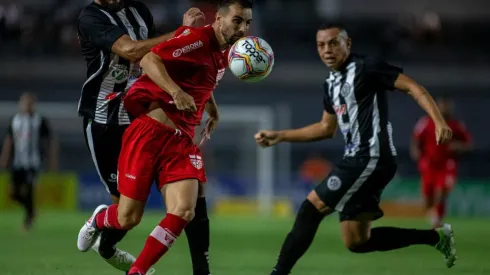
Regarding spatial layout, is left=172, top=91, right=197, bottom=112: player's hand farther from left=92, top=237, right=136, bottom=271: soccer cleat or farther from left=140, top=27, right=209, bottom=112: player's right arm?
left=92, top=237, right=136, bottom=271: soccer cleat

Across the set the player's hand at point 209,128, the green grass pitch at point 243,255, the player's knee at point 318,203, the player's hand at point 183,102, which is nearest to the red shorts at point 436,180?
the green grass pitch at point 243,255

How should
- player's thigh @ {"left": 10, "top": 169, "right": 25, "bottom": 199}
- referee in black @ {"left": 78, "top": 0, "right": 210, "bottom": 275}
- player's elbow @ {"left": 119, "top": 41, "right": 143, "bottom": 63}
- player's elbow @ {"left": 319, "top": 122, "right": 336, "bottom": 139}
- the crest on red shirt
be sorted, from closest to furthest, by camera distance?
1. the crest on red shirt
2. player's elbow @ {"left": 119, "top": 41, "right": 143, "bottom": 63}
3. referee in black @ {"left": 78, "top": 0, "right": 210, "bottom": 275}
4. player's elbow @ {"left": 319, "top": 122, "right": 336, "bottom": 139}
5. player's thigh @ {"left": 10, "top": 169, "right": 25, "bottom": 199}

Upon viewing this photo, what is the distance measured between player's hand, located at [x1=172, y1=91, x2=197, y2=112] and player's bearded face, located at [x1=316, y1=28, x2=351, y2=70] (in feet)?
6.04

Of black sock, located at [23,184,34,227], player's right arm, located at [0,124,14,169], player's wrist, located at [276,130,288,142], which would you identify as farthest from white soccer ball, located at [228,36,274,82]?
player's right arm, located at [0,124,14,169]

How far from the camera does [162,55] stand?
6.04m

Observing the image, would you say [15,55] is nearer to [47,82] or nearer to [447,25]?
[47,82]

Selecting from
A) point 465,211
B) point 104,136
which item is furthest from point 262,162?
point 104,136

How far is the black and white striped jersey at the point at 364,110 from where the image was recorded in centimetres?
712

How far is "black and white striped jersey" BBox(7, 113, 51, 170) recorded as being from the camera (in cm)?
1557

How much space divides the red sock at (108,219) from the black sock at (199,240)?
19.6 inches

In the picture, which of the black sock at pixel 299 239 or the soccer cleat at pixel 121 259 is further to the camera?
the soccer cleat at pixel 121 259

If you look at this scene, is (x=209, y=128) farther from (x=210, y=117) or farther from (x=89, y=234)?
(x=89, y=234)

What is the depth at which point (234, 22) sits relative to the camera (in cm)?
615

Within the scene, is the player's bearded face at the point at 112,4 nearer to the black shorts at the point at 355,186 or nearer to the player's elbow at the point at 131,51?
the player's elbow at the point at 131,51
